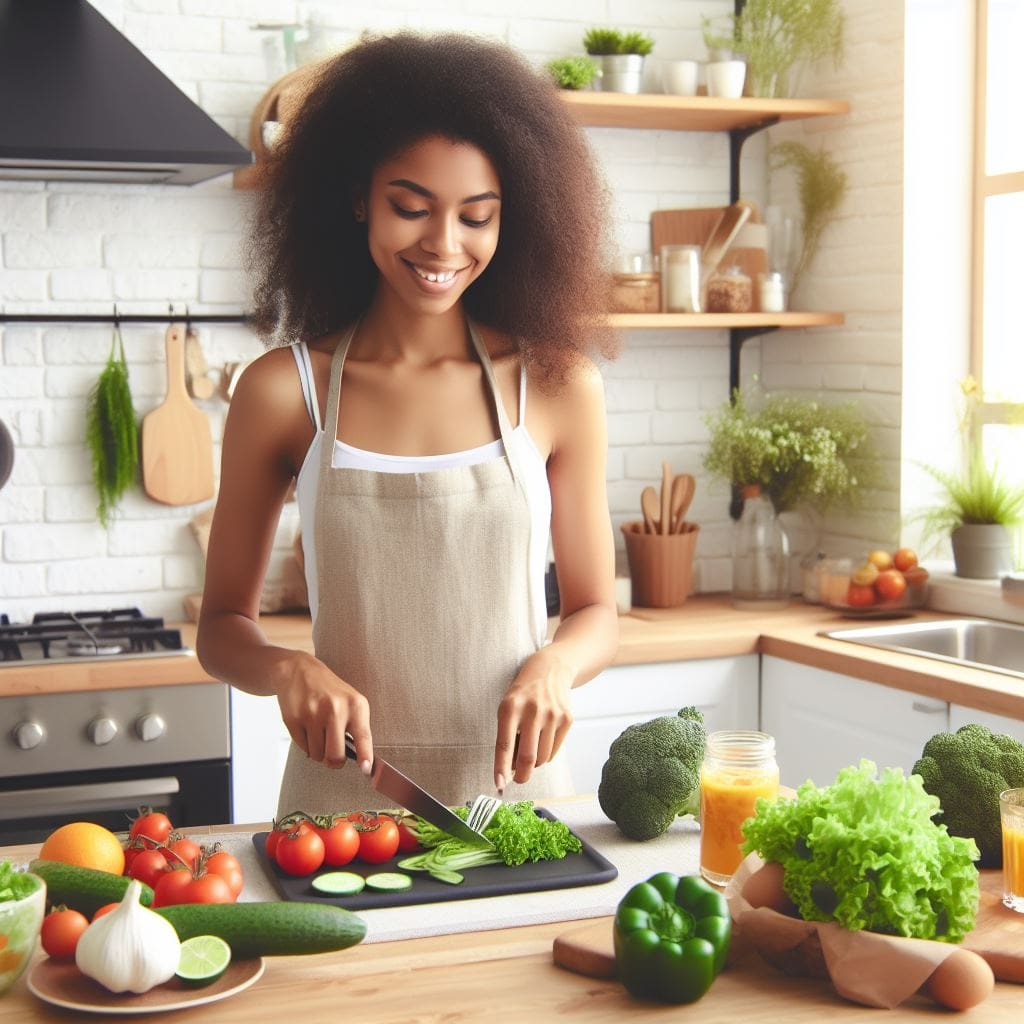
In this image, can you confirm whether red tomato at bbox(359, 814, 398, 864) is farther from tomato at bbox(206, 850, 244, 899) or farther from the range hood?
the range hood

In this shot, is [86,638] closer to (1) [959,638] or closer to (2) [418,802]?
(2) [418,802]

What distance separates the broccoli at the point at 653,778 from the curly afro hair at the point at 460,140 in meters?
0.49

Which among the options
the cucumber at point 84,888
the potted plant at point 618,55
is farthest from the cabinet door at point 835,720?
the cucumber at point 84,888

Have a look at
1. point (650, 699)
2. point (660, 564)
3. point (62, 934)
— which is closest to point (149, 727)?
point (650, 699)

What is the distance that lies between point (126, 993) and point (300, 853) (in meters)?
0.32

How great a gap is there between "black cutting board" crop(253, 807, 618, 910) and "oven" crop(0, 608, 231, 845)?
4.14ft

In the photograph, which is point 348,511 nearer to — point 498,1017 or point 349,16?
point 498,1017

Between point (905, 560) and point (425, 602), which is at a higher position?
point (425, 602)

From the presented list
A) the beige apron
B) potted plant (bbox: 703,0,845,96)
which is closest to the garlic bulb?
the beige apron

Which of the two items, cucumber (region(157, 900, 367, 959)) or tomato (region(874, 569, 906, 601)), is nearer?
cucumber (region(157, 900, 367, 959))

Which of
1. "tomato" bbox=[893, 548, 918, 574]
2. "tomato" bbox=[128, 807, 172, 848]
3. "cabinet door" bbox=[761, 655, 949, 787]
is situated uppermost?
"tomato" bbox=[893, 548, 918, 574]

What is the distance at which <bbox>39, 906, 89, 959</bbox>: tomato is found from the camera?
1.27m

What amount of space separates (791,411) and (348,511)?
6.21 ft

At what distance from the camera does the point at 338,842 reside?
1537 millimetres
